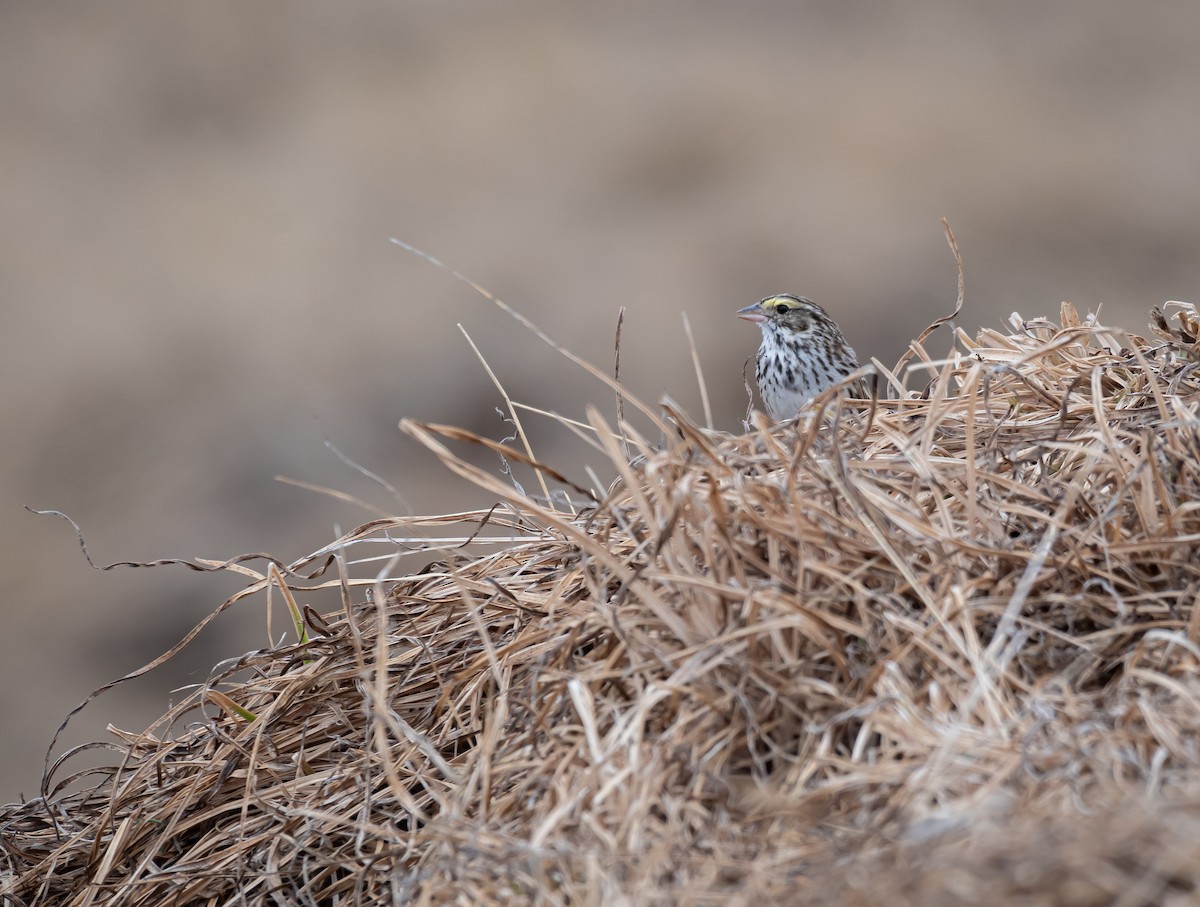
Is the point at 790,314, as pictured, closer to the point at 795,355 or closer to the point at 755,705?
the point at 795,355

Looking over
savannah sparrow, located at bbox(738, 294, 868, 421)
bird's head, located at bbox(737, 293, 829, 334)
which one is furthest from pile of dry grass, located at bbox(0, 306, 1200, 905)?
bird's head, located at bbox(737, 293, 829, 334)

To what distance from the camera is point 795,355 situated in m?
3.81

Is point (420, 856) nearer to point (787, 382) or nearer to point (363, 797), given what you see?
point (363, 797)

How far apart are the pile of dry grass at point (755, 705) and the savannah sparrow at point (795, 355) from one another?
1.58 meters

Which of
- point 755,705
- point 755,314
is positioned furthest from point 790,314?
point 755,705

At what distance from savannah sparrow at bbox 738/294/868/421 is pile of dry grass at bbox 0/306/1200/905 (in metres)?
1.58

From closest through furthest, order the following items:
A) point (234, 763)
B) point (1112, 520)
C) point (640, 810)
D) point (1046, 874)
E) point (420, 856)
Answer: point (1046, 874)
point (640, 810)
point (420, 856)
point (1112, 520)
point (234, 763)

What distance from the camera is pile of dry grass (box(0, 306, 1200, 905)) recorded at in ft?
4.09

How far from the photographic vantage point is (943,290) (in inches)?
381

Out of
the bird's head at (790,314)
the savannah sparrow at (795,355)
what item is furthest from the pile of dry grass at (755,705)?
the bird's head at (790,314)

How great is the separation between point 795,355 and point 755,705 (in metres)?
2.43

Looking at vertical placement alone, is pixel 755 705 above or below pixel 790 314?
below

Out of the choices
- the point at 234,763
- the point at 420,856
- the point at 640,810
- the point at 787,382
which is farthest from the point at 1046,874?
the point at 787,382

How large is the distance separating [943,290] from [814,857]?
8982mm
